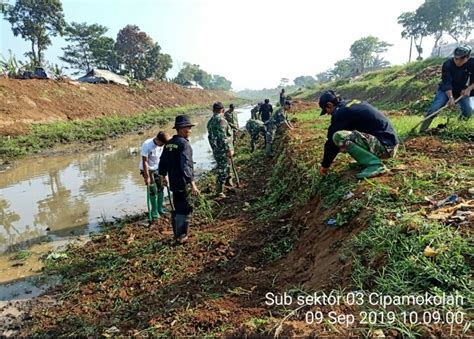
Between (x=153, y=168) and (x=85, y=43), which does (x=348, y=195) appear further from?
(x=85, y=43)

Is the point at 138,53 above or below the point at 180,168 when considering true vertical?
above

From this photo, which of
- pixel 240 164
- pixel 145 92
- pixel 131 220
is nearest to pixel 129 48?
pixel 145 92

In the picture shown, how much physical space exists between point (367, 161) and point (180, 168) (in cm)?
245

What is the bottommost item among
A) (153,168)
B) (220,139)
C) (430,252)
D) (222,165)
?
(430,252)

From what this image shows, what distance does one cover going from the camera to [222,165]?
723cm

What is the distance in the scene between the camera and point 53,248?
5.98 meters

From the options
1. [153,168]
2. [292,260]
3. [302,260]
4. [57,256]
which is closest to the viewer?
[302,260]

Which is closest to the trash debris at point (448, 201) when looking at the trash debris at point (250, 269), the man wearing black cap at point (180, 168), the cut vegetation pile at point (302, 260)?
the cut vegetation pile at point (302, 260)

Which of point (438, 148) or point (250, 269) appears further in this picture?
point (438, 148)

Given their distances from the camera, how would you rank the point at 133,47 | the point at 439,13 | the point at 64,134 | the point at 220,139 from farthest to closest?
the point at 133,47 → the point at 439,13 → the point at 64,134 → the point at 220,139

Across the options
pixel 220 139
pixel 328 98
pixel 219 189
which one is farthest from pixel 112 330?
pixel 220 139

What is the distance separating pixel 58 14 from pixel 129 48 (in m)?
11.3

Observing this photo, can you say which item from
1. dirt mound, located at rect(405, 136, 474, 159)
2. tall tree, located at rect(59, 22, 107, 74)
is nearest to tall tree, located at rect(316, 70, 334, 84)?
tall tree, located at rect(59, 22, 107, 74)

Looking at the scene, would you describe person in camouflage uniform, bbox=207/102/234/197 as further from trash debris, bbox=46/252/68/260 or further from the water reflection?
trash debris, bbox=46/252/68/260
